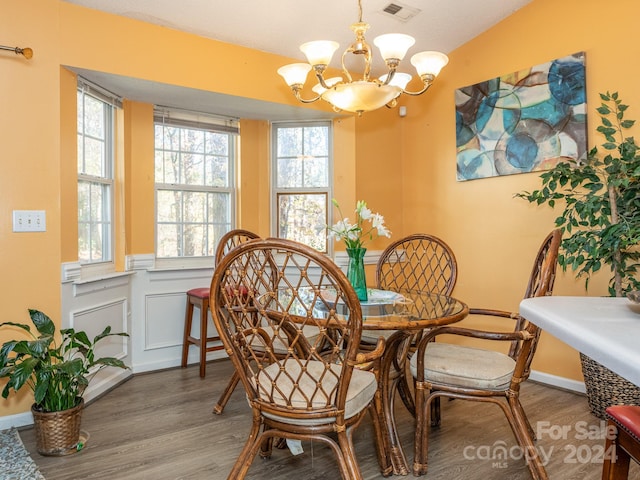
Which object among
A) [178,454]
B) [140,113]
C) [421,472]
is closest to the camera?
[421,472]

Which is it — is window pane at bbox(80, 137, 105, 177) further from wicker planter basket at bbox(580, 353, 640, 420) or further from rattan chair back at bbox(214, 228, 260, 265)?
wicker planter basket at bbox(580, 353, 640, 420)

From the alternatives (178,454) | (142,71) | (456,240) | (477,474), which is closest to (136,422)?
(178,454)

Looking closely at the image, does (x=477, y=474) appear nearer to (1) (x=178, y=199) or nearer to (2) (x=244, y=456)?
(2) (x=244, y=456)

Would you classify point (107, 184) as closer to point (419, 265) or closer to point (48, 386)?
point (48, 386)

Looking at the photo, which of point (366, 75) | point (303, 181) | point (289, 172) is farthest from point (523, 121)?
point (289, 172)

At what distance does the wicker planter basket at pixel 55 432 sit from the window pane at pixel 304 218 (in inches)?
87.9

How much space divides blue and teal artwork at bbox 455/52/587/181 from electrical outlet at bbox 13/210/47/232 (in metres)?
3.06

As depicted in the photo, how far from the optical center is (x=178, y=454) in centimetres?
217

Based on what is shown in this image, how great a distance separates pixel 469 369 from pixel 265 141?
277cm

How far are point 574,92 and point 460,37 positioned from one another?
1.09 m

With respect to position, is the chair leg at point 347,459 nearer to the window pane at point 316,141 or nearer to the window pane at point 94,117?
the window pane at point 94,117

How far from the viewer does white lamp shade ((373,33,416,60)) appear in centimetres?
207

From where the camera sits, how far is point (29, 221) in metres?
2.48

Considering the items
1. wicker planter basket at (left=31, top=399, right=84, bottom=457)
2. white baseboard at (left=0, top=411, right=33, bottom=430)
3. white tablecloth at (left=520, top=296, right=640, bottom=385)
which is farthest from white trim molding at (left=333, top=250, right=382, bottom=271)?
white tablecloth at (left=520, top=296, right=640, bottom=385)
